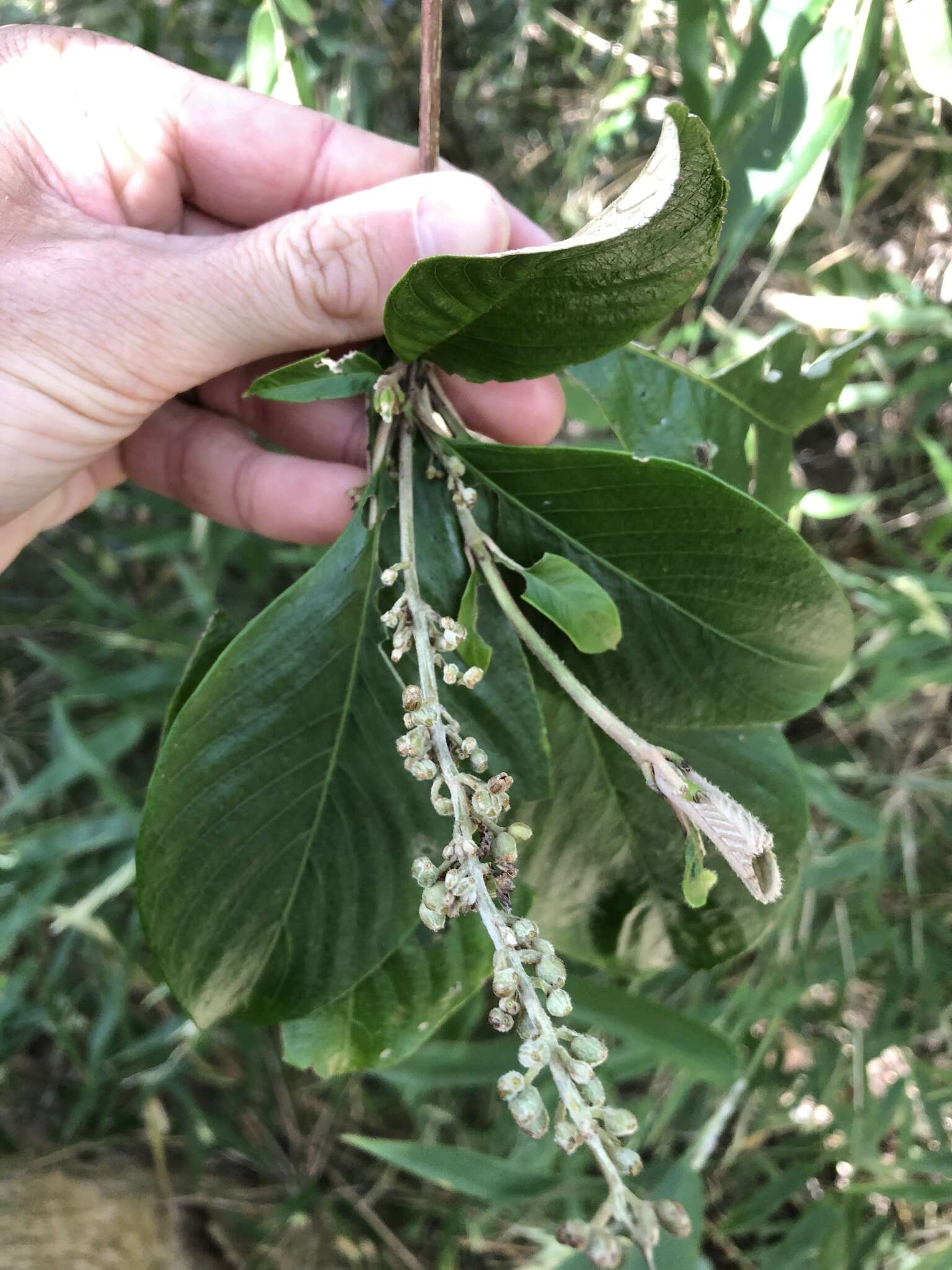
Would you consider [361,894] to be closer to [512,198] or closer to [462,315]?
[462,315]

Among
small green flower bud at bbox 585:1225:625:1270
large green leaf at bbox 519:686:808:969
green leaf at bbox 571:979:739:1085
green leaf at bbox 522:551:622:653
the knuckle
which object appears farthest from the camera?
green leaf at bbox 571:979:739:1085

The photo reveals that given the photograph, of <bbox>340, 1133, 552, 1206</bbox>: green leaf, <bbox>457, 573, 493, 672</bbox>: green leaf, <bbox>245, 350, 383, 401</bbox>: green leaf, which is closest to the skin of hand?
<bbox>245, 350, 383, 401</bbox>: green leaf

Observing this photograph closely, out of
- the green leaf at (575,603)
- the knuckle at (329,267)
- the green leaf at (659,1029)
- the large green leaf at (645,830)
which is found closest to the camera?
the green leaf at (575,603)

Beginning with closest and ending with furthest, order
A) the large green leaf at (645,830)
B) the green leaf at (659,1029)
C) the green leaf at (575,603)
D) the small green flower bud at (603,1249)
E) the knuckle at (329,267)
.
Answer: the small green flower bud at (603,1249) < the green leaf at (575,603) < the knuckle at (329,267) < the large green leaf at (645,830) < the green leaf at (659,1029)

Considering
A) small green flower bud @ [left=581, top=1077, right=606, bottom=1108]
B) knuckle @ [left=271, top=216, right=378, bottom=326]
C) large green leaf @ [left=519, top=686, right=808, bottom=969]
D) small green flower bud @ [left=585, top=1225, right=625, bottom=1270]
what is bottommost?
large green leaf @ [left=519, top=686, right=808, bottom=969]

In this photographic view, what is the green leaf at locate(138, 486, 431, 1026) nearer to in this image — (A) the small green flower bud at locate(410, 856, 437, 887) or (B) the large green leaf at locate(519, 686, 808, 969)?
(B) the large green leaf at locate(519, 686, 808, 969)

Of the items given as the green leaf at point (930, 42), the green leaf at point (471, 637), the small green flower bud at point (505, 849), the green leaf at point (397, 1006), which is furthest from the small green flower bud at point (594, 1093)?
the green leaf at point (930, 42)

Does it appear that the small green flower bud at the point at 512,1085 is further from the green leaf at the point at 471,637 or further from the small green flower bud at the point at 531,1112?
the green leaf at the point at 471,637
